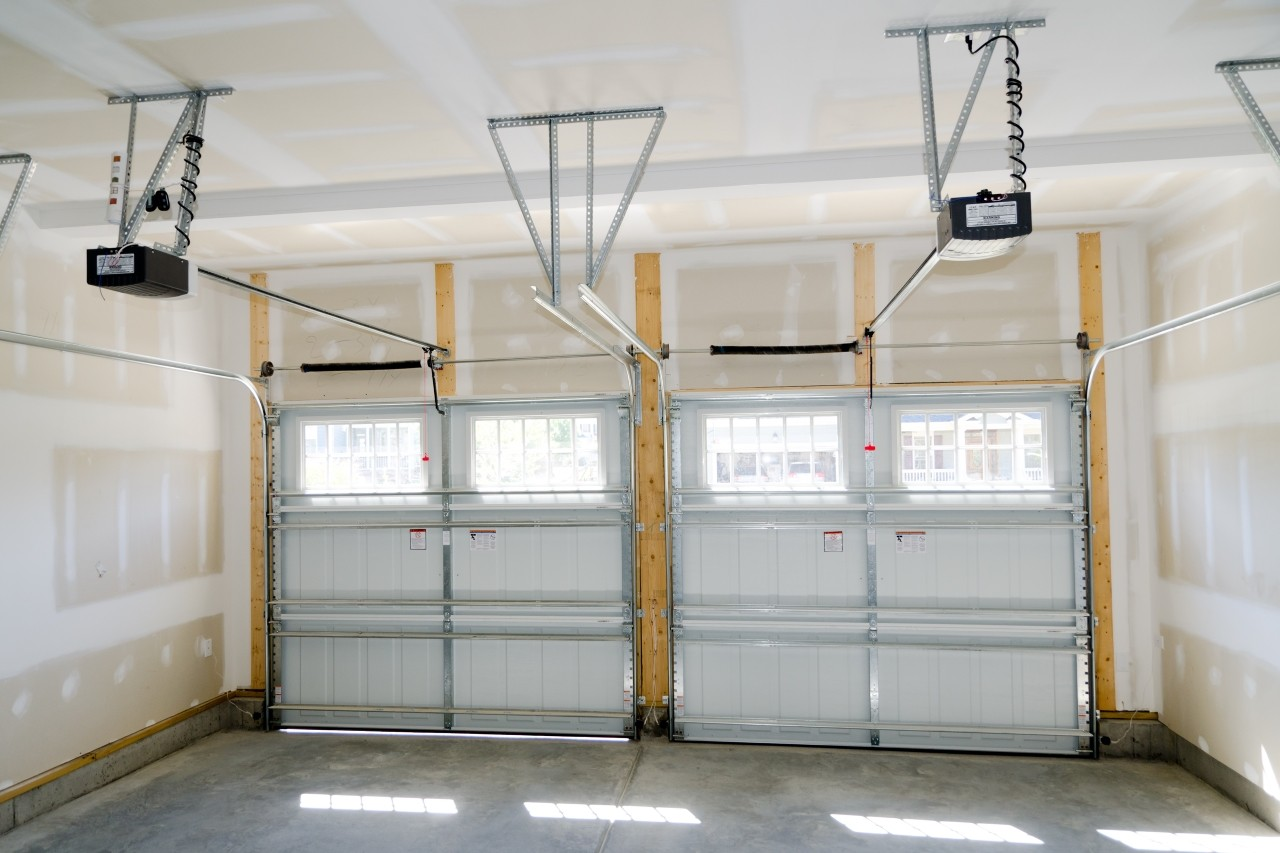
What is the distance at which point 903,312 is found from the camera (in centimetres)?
557

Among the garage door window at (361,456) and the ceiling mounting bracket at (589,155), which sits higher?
the ceiling mounting bracket at (589,155)

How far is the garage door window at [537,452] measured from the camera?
5.93 m

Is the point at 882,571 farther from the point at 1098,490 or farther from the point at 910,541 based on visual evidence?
the point at 1098,490

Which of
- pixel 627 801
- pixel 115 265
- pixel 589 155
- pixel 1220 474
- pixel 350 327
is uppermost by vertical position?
pixel 589 155

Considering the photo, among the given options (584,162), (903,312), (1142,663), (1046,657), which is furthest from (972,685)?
(584,162)

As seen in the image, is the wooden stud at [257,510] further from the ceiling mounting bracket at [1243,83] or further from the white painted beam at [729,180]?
the ceiling mounting bracket at [1243,83]

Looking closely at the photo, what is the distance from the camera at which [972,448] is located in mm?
5516

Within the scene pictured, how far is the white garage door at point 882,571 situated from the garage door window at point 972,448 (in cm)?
1

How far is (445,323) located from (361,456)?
1.28 metres

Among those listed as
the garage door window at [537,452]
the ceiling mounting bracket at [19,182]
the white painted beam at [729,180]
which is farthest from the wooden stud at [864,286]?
the ceiling mounting bracket at [19,182]

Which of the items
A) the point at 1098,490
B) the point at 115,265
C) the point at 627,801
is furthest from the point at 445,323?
the point at 1098,490

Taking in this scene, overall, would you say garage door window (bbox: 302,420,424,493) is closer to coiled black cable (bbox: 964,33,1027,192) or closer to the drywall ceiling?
the drywall ceiling

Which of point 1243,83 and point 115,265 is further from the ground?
point 1243,83

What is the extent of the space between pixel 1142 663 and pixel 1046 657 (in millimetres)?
638
